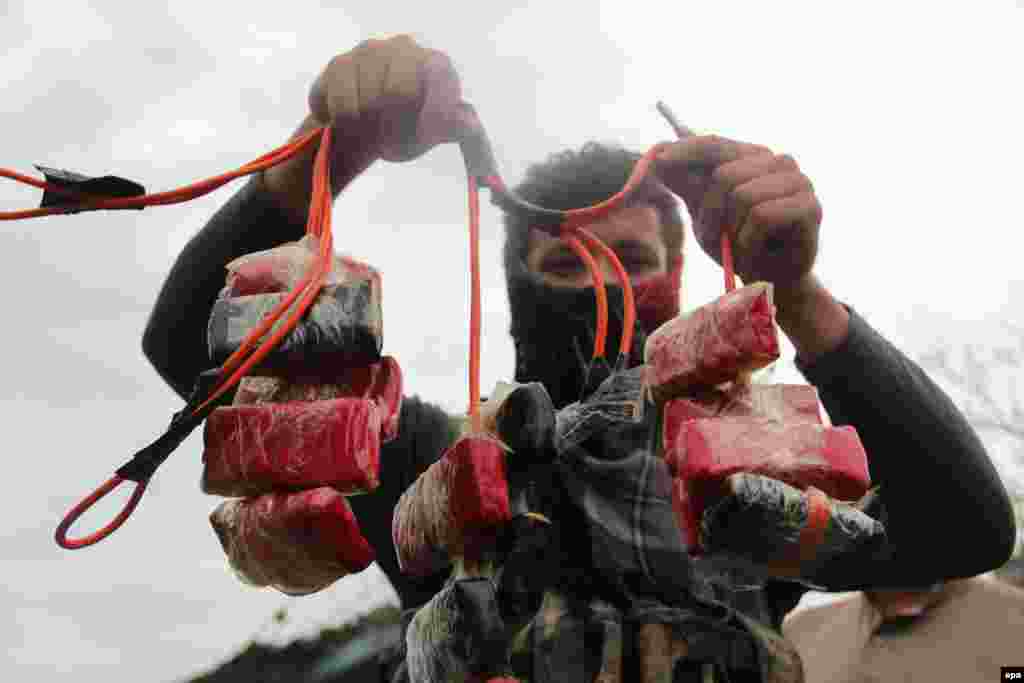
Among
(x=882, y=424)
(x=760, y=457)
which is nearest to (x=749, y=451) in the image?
(x=760, y=457)

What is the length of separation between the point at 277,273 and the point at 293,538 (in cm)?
26

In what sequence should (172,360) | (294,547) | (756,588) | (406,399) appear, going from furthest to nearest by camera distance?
(406,399), (172,360), (756,588), (294,547)

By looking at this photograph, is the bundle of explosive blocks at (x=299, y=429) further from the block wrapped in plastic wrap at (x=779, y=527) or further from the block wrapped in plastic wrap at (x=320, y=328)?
the block wrapped in plastic wrap at (x=779, y=527)

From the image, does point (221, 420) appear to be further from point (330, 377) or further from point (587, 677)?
point (587, 677)

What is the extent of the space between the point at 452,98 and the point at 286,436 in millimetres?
439

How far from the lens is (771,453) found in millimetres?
840

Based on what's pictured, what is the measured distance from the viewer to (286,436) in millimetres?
822

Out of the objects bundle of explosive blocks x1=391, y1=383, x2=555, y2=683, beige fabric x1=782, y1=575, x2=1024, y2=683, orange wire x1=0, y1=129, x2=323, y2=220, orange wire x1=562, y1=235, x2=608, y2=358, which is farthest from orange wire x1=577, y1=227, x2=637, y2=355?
beige fabric x1=782, y1=575, x2=1024, y2=683

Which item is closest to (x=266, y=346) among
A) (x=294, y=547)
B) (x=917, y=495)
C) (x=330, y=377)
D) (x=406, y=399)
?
(x=330, y=377)

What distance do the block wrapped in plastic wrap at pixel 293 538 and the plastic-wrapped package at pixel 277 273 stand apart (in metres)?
0.21

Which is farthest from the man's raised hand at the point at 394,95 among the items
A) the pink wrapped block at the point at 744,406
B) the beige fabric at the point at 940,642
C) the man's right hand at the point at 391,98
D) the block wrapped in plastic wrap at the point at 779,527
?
the beige fabric at the point at 940,642

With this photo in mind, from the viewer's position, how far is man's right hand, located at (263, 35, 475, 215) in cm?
100

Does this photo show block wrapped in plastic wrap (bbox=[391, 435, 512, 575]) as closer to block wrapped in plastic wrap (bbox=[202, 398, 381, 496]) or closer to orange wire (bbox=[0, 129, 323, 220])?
block wrapped in plastic wrap (bbox=[202, 398, 381, 496])

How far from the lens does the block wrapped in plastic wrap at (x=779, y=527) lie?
77cm
